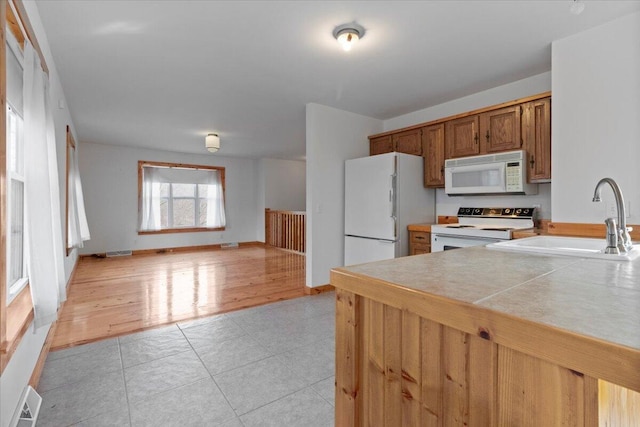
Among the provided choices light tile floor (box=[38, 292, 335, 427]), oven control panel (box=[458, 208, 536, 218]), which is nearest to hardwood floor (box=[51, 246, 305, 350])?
light tile floor (box=[38, 292, 335, 427])

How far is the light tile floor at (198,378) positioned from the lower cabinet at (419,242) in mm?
1344

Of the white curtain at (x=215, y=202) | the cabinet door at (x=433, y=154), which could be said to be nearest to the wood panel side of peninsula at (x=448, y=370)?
the cabinet door at (x=433, y=154)

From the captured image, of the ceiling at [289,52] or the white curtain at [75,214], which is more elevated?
the ceiling at [289,52]

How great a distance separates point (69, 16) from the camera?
213cm

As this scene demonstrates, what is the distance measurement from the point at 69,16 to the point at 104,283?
3.46 metres

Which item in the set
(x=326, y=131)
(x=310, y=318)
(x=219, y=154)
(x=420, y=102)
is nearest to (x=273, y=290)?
(x=310, y=318)

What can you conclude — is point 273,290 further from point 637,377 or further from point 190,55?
point 637,377

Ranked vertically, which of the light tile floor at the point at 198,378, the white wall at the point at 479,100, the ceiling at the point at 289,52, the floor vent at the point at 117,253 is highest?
the ceiling at the point at 289,52

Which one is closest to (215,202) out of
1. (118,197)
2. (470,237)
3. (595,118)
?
(118,197)

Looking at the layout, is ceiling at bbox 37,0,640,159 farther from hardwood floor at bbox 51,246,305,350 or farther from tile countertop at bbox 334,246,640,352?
hardwood floor at bbox 51,246,305,350

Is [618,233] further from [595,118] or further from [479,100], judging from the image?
[479,100]

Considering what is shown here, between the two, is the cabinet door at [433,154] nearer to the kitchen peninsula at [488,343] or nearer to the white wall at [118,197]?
the kitchen peninsula at [488,343]

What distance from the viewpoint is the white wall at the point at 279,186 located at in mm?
8250

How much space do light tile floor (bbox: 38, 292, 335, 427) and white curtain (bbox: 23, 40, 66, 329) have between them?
0.55 meters
